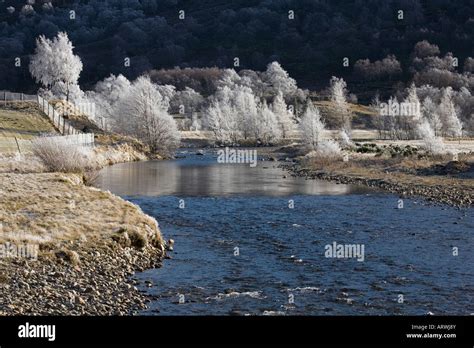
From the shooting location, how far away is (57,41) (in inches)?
4520

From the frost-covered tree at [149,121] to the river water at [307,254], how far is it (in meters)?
51.4

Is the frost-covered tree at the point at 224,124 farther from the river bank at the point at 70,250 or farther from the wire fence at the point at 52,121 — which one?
the river bank at the point at 70,250

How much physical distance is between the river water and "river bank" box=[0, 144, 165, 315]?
1.27m

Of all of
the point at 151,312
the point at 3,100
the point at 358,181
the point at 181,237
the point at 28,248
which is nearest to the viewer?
the point at 151,312

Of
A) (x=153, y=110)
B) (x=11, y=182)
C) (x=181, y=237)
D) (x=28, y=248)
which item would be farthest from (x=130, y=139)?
(x=28, y=248)

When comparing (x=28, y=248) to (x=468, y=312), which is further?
(x=28, y=248)

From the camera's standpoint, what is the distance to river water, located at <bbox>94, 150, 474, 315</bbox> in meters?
20.2

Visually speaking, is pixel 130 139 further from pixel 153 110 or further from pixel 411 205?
pixel 411 205

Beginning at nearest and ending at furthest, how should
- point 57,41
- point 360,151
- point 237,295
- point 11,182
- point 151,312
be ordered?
point 151,312 → point 237,295 → point 11,182 → point 360,151 → point 57,41

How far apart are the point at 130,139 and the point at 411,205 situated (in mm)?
64517

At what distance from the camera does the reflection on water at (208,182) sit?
50562 mm

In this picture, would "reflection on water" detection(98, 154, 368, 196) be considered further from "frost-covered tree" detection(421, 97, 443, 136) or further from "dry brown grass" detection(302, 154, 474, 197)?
"frost-covered tree" detection(421, 97, 443, 136)
